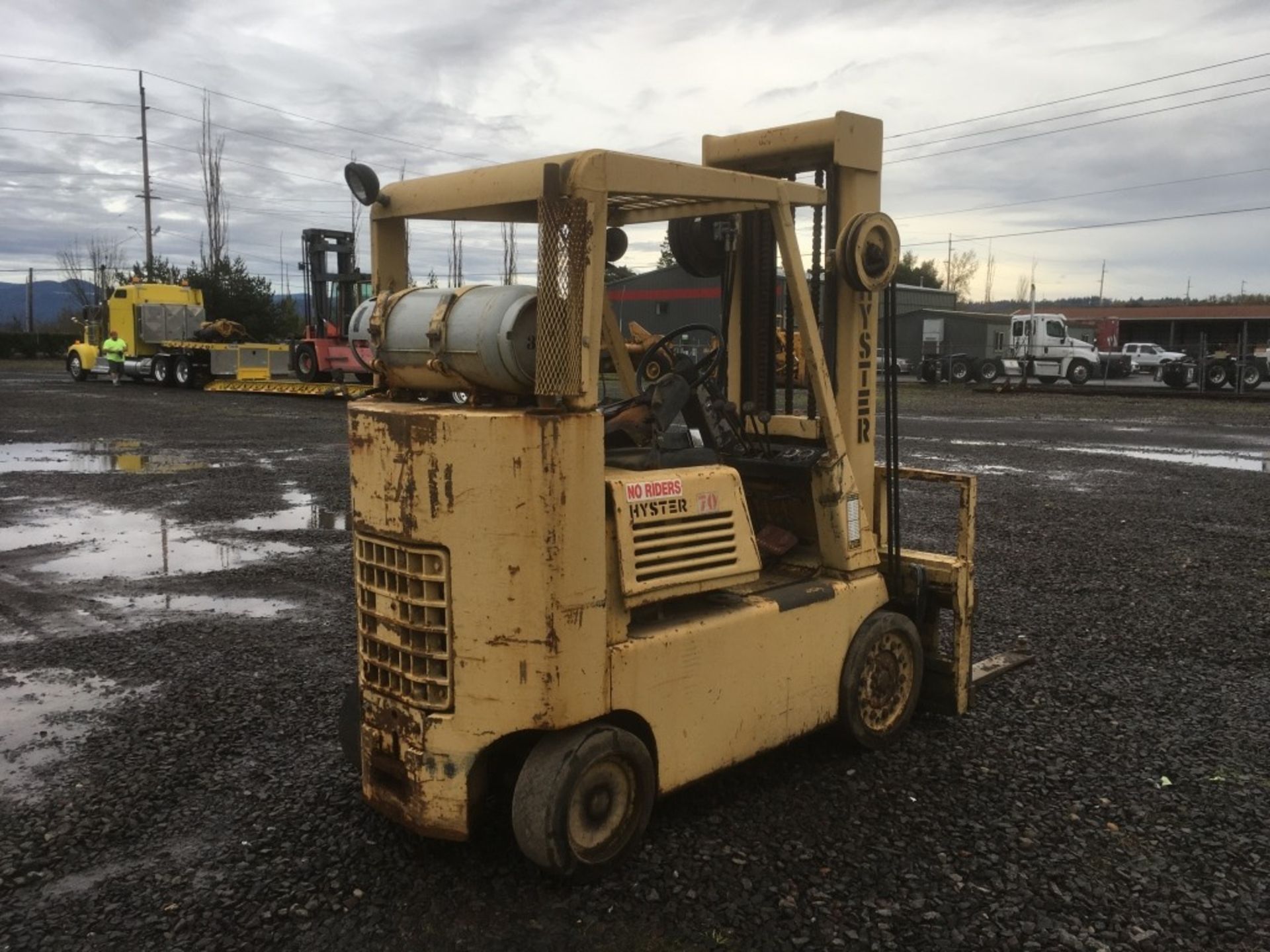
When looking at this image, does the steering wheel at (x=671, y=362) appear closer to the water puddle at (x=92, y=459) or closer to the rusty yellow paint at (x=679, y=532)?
the rusty yellow paint at (x=679, y=532)

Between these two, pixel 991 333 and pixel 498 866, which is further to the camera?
pixel 991 333

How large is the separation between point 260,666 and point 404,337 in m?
3.15

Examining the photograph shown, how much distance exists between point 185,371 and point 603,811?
34.3 metres

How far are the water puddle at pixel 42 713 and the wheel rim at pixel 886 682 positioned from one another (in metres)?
3.62

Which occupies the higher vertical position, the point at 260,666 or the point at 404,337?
the point at 404,337

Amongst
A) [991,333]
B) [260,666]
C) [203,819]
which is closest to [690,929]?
[203,819]

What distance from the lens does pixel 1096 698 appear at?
544cm

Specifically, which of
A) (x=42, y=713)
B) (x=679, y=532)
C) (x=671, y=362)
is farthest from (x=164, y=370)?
(x=679, y=532)

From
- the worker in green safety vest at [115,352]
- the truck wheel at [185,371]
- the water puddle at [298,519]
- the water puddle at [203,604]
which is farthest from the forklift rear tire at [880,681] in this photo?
the worker in green safety vest at [115,352]

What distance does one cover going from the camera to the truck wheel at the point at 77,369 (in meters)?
37.8

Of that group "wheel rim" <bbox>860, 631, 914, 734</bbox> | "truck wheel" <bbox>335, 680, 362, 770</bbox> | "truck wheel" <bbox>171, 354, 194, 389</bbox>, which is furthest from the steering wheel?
"truck wheel" <bbox>171, 354, 194, 389</bbox>

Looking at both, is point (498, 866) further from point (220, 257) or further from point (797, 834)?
point (220, 257)

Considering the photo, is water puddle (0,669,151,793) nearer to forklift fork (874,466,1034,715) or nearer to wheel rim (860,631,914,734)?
wheel rim (860,631,914,734)

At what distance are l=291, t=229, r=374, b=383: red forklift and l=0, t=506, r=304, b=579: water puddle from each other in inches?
710
